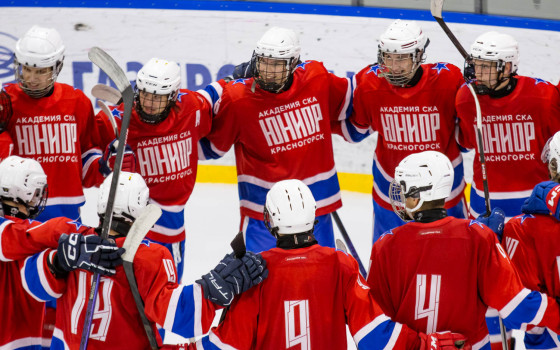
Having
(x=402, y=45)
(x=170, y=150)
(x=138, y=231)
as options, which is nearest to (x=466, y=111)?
(x=402, y=45)

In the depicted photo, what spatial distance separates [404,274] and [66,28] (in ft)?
14.4

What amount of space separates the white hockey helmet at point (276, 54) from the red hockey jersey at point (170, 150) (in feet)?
1.03

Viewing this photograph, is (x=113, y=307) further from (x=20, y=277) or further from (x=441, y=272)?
(x=441, y=272)

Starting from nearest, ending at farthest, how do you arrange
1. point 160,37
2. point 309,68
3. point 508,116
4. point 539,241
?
point 539,241, point 508,116, point 309,68, point 160,37

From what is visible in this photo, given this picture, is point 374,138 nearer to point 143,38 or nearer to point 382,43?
point 143,38

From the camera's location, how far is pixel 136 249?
3.10 m

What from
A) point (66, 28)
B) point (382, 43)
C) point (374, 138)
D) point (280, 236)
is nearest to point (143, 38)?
point (66, 28)

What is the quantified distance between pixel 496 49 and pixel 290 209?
165cm

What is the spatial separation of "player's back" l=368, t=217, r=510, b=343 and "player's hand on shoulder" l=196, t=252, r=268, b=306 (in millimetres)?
468

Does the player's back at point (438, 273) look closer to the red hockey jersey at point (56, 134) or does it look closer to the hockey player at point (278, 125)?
the hockey player at point (278, 125)

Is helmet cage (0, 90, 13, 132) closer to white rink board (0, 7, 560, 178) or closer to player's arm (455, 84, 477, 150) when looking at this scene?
player's arm (455, 84, 477, 150)

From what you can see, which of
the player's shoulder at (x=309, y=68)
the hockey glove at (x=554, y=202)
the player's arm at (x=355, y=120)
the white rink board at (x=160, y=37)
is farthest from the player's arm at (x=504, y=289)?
the white rink board at (x=160, y=37)

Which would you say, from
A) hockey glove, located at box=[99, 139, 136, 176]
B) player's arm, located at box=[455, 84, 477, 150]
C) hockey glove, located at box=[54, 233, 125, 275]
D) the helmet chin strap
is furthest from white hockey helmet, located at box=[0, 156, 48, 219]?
player's arm, located at box=[455, 84, 477, 150]

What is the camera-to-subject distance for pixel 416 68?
14.6 feet
